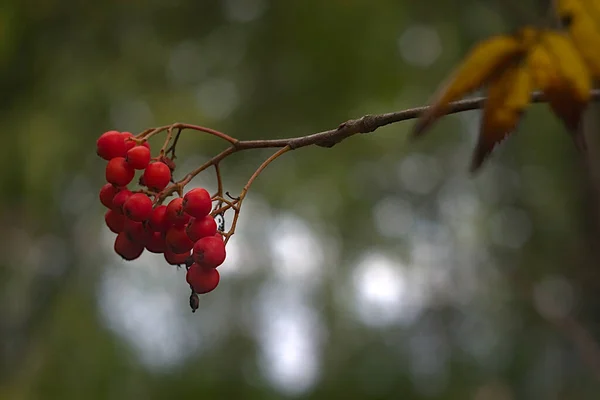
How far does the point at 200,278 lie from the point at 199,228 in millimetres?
43

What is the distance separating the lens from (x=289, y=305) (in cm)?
322

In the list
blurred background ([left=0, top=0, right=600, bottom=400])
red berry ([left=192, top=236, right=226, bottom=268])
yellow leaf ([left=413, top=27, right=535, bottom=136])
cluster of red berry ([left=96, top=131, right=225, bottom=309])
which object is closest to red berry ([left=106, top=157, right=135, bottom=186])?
cluster of red berry ([left=96, top=131, right=225, bottom=309])

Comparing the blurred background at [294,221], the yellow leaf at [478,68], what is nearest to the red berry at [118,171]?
the yellow leaf at [478,68]

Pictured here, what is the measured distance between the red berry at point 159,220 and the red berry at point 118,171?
5cm

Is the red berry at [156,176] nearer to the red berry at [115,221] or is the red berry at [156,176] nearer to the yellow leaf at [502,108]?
the red berry at [115,221]

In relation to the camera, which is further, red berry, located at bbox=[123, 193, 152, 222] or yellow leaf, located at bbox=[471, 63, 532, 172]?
red berry, located at bbox=[123, 193, 152, 222]

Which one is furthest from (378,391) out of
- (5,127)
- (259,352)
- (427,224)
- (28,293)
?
(5,127)

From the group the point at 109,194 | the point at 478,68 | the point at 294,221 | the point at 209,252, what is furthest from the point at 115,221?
the point at 294,221

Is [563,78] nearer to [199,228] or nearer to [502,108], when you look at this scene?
[502,108]

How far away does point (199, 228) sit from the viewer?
51 cm

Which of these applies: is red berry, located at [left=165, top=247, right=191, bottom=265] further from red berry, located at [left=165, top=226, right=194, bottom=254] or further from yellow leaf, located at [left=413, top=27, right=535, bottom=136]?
yellow leaf, located at [left=413, top=27, right=535, bottom=136]

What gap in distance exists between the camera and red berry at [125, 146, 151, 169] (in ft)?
1.79

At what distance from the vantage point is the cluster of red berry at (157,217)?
0.51m

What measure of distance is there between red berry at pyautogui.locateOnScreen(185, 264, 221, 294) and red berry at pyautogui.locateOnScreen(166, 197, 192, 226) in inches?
1.6
